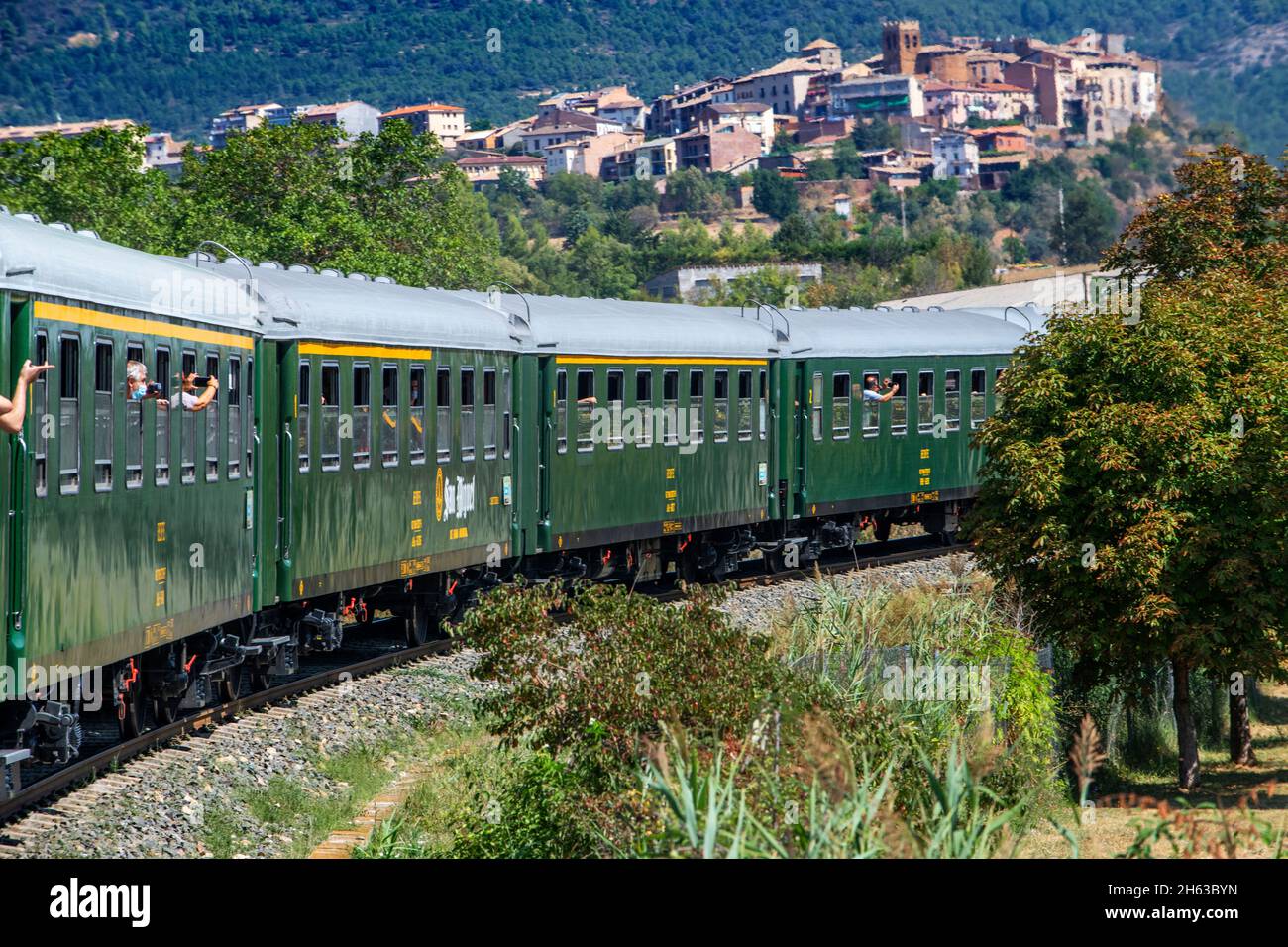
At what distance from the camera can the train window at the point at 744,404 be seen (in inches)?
1093

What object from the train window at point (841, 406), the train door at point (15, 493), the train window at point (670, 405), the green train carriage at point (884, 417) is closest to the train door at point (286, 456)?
the train door at point (15, 493)

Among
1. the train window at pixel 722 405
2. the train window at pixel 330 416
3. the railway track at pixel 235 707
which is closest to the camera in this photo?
the railway track at pixel 235 707

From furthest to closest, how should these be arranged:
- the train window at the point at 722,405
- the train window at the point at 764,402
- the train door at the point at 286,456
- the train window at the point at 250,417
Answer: the train window at the point at 764,402 < the train window at the point at 722,405 < the train door at the point at 286,456 < the train window at the point at 250,417

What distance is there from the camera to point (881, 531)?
34.1 meters

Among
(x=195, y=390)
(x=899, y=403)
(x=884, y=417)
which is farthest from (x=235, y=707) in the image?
(x=899, y=403)

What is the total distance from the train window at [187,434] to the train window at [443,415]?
5858 mm

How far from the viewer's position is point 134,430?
13.3m

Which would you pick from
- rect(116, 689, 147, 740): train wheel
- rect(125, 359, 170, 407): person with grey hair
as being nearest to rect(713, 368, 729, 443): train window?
rect(116, 689, 147, 740): train wheel

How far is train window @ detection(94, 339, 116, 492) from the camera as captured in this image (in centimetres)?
1246

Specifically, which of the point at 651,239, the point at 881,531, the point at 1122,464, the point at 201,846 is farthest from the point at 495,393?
the point at 651,239

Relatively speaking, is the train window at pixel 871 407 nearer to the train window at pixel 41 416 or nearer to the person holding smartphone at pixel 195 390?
the person holding smartphone at pixel 195 390
